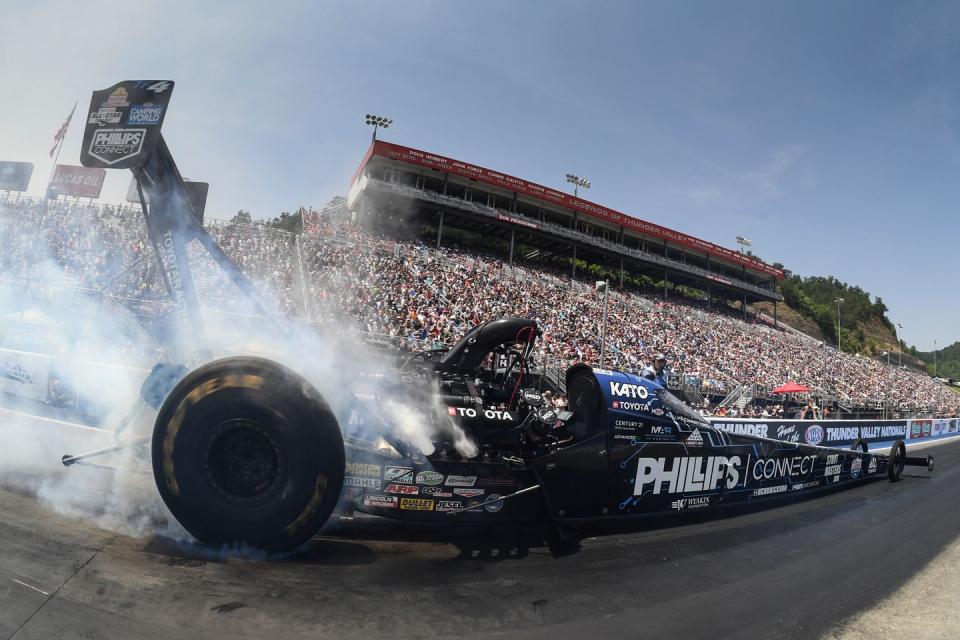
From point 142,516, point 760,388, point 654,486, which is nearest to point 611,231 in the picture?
point 760,388

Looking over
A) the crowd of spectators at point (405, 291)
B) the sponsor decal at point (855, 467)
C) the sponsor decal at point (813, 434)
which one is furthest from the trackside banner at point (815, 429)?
the crowd of spectators at point (405, 291)

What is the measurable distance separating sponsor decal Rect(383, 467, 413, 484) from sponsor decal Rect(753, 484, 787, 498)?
5.02m

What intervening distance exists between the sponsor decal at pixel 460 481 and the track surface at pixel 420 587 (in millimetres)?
585

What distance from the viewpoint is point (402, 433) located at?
483 centimetres

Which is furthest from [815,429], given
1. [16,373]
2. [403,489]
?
[16,373]

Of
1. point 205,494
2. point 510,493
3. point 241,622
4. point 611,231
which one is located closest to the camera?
point 241,622

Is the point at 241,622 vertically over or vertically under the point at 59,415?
under

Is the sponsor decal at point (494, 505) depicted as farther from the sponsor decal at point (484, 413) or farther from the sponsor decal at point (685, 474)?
the sponsor decal at point (685, 474)

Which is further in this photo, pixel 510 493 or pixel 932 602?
pixel 510 493

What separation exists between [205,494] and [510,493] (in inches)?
108

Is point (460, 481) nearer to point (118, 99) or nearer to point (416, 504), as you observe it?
point (416, 504)

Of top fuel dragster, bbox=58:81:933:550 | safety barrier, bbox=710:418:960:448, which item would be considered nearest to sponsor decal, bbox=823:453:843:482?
safety barrier, bbox=710:418:960:448

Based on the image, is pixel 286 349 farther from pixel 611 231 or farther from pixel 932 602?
pixel 611 231

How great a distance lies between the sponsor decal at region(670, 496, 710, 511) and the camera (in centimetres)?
607
